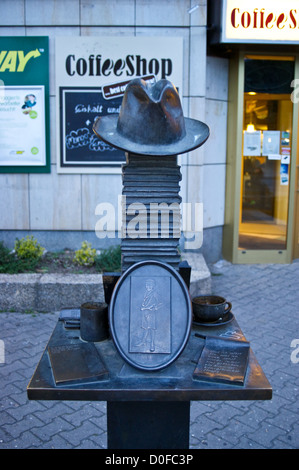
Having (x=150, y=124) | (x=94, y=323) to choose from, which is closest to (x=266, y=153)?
(x=150, y=124)

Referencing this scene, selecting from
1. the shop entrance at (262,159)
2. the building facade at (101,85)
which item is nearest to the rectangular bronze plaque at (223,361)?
the building facade at (101,85)

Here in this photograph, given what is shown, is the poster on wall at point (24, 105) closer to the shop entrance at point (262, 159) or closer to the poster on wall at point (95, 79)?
the poster on wall at point (95, 79)

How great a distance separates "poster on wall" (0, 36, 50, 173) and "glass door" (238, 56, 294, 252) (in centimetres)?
299

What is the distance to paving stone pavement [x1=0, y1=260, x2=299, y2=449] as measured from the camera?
3.53 m

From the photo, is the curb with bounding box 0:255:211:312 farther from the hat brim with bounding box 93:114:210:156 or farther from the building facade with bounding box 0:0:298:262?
the hat brim with bounding box 93:114:210:156

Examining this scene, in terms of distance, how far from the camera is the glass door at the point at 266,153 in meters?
7.59

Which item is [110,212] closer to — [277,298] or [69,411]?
[277,298]

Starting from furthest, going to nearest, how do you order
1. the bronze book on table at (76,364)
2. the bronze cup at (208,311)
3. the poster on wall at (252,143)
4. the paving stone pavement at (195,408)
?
the poster on wall at (252,143)
the paving stone pavement at (195,408)
the bronze cup at (208,311)
the bronze book on table at (76,364)

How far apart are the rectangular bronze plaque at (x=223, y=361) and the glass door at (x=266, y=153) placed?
17.9ft

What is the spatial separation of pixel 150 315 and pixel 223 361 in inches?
16.2

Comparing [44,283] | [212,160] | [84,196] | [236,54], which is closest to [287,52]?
[236,54]

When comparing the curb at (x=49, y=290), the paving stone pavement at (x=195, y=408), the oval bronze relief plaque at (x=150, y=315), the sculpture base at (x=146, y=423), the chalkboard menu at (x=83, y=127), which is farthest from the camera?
the chalkboard menu at (x=83, y=127)

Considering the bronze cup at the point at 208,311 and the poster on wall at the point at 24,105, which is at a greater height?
the poster on wall at the point at 24,105
